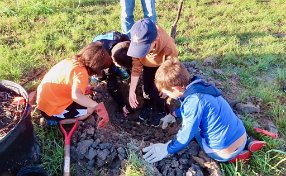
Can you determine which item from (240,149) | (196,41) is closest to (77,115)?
(240,149)

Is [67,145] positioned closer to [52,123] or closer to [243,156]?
[52,123]

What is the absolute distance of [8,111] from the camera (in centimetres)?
330

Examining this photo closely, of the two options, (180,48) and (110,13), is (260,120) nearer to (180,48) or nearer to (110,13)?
(180,48)

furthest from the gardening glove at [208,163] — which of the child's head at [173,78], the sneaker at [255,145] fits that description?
the child's head at [173,78]

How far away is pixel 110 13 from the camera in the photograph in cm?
600

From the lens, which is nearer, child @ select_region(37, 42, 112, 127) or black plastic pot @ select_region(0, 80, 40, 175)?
black plastic pot @ select_region(0, 80, 40, 175)

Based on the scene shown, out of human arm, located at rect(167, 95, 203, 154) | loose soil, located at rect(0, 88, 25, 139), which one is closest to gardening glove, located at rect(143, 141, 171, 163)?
human arm, located at rect(167, 95, 203, 154)

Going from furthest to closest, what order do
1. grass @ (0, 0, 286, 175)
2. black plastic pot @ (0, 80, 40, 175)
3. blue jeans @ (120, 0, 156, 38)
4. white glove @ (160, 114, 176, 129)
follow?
1. blue jeans @ (120, 0, 156, 38)
2. grass @ (0, 0, 286, 175)
3. white glove @ (160, 114, 176, 129)
4. black plastic pot @ (0, 80, 40, 175)

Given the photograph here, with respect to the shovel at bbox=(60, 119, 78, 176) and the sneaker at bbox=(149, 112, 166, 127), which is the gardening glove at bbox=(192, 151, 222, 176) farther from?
the shovel at bbox=(60, 119, 78, 176)

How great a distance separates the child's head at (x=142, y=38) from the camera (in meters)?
3.47

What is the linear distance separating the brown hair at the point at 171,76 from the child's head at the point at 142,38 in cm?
44

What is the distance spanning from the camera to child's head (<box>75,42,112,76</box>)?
3.42 meters

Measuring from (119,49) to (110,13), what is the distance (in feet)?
7.77

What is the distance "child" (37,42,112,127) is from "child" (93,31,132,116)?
0.25 m
